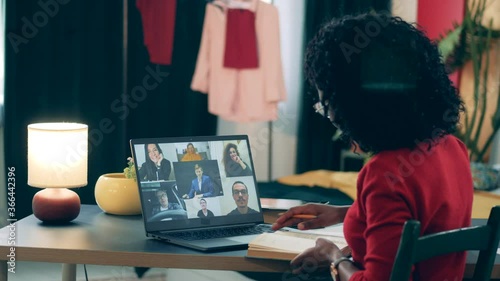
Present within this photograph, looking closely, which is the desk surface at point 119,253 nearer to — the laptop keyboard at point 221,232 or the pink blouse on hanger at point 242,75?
the laptop keyboard at point 221,232

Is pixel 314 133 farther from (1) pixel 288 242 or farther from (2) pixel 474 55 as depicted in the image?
(1) pixel 288 242

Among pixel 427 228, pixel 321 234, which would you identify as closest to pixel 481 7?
pixel 321 234

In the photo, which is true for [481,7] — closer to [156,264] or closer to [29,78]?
[29,78]

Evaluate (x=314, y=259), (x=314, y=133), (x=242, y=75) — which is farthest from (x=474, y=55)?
(x=314, y=259)

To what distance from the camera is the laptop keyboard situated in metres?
1.78

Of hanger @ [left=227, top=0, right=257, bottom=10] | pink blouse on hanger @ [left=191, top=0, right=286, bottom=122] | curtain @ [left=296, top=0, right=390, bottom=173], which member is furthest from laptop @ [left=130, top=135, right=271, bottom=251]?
curtain @ [left=296, top=0, right=390, bottom=173]

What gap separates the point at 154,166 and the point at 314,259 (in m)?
0.51

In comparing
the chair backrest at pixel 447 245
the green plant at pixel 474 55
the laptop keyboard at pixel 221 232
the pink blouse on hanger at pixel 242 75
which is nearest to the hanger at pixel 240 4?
the pink blouse on hanger at pixel 242 75

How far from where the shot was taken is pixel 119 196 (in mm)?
2057

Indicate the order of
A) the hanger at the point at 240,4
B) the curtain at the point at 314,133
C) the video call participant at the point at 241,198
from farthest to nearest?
the curtain at the point at 314,133, the hanger at the point at 240,4, the video call participant at the point at 241,198

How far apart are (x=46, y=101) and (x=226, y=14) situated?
4.16 ft

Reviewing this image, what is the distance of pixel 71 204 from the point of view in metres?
1.97

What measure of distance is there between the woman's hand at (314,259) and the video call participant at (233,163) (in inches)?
17.0

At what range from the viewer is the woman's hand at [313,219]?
188 cm
